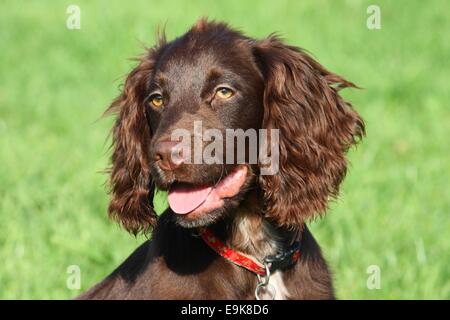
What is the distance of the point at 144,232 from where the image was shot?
13.2 feet

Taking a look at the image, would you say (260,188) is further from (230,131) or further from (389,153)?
(389,153)

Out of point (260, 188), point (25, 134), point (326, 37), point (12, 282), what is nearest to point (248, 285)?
point (260, 188)

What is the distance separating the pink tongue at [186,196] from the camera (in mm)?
3557

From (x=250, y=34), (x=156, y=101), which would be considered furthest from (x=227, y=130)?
(x=250, y=34)

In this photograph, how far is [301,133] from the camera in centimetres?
378

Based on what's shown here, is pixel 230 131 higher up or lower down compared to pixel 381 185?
higher up

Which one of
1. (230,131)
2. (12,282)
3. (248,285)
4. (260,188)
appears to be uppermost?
(230,131)

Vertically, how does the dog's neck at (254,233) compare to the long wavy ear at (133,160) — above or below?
below

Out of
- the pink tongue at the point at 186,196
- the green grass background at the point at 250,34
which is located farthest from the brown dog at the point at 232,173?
the green grass background at the point at 250,34

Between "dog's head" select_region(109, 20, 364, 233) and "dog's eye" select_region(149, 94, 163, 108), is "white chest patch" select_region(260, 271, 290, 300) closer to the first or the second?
"dog's head" select_region(109, 20, 364, 233)

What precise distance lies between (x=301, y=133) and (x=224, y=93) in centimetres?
40

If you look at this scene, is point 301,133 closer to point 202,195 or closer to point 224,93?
point 224,93

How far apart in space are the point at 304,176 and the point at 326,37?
719 cm

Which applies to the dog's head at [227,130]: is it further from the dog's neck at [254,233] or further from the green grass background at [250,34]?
the green grass background at [250,34]
